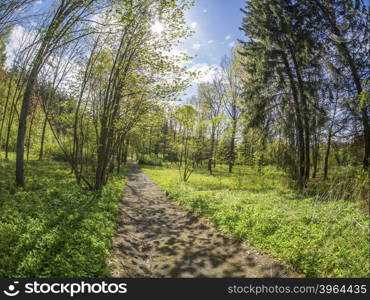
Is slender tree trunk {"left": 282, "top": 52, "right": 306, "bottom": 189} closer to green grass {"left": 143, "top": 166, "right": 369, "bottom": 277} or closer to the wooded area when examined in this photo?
the wooded area

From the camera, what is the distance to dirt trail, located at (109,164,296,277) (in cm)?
387

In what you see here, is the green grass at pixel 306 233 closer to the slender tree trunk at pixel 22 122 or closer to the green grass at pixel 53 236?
the green grass at pixel 53 236

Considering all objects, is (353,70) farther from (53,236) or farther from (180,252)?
(53,236)

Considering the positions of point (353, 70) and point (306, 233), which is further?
point (353, 70)

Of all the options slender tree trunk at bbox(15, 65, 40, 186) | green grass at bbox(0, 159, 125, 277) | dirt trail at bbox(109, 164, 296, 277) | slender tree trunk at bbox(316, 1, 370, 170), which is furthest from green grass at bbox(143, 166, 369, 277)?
slender tree trunk at bbox(15, 65, 40, 186)

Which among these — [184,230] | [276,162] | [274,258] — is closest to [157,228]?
[184,230]

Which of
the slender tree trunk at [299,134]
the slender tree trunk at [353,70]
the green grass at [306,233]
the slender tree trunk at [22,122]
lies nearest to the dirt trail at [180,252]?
the green grass at [306,233]

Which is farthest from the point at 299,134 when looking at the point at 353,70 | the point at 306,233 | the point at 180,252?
the point at 180,252

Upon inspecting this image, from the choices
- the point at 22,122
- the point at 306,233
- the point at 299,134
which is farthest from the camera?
the point at 299,134

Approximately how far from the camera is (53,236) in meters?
4.17

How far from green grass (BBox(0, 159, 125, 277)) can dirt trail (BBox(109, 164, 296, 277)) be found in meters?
0.38

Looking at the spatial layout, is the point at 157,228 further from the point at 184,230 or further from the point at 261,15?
the point at 261,15

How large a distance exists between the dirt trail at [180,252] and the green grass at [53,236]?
38 cm

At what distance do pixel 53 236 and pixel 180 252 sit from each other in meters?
2.54
